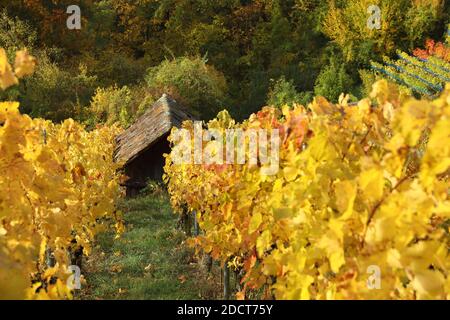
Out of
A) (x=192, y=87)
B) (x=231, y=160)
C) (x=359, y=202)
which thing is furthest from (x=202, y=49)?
(x=359, y=202)

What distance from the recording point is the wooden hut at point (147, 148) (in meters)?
16.8

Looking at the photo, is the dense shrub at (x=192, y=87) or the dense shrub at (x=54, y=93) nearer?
the dense shrub at (x=192, y=87)

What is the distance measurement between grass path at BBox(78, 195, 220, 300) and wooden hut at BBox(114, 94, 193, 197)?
4.70m

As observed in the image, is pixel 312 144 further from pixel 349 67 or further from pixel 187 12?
pixel 187 12

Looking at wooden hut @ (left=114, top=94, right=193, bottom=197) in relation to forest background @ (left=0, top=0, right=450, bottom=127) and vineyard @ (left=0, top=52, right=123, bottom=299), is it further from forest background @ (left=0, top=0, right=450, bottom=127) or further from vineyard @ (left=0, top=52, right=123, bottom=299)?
vineyard @ (left=0, top=52, right=123, bottom=299)

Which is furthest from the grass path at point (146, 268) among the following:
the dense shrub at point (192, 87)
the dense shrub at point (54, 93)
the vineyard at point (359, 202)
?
the dense shrub at point (54, 93)

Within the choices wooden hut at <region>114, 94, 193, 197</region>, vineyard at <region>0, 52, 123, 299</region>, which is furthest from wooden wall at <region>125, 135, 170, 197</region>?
vineyard at <region>0, 52, 123, 299</region>

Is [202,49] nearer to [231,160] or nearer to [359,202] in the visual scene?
[231,160]

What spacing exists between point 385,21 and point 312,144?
27650 mm

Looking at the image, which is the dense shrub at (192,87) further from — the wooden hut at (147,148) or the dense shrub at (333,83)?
the dense shrub at (333,83)

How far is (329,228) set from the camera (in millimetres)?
2707

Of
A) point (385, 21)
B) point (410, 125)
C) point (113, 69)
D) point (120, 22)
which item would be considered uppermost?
point (120, 22)

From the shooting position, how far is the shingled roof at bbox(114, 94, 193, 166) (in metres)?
16.2
